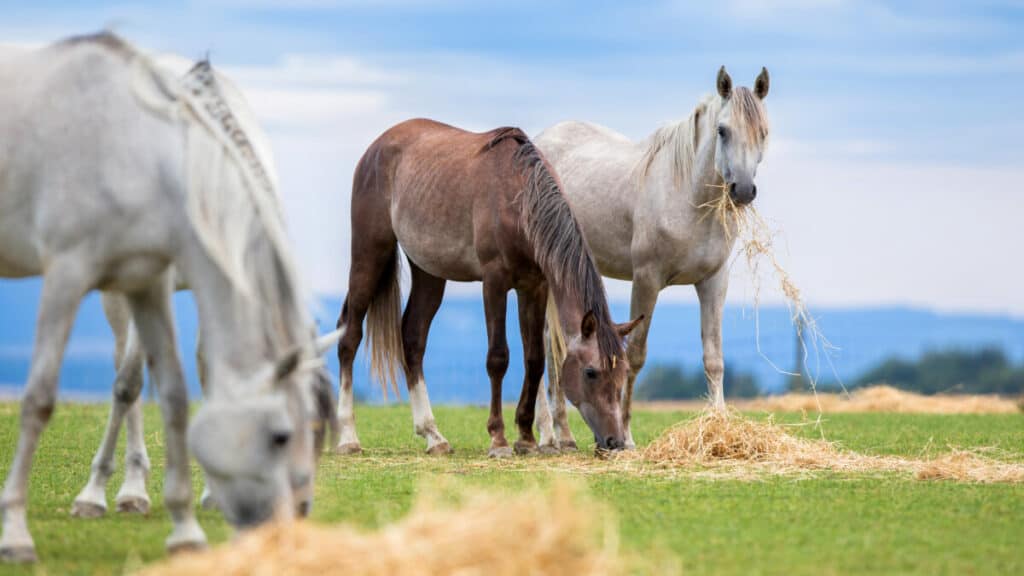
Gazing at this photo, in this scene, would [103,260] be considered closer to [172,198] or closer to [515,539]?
[172,198]

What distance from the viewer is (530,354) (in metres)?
9.10

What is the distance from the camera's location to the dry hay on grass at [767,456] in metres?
7.82

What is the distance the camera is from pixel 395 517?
5820mm

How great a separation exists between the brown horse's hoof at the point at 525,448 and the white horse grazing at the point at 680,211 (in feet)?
→ 1.77

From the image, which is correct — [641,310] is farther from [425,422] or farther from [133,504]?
[133,504]

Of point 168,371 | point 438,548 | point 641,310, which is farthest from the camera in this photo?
point 641,310

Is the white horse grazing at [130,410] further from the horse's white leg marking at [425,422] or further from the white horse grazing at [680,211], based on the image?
the white horse grazing at [680,211]

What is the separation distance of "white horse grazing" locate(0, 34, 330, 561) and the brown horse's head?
11.8 feet

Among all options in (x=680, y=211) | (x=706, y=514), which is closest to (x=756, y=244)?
(x=680, y=211)

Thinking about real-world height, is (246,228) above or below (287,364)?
above

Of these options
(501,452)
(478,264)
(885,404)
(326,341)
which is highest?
(478,264)

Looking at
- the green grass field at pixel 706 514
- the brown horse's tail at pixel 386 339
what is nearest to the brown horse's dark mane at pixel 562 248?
the green grass field at pixel 706 514

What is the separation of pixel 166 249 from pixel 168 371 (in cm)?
55

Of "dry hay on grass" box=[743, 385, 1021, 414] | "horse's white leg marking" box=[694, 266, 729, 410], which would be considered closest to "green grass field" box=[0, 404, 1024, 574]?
"horse's white leg marking" box=[694, 266, 729, 410]
